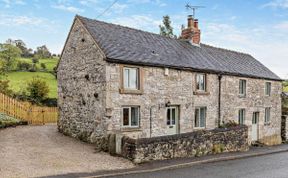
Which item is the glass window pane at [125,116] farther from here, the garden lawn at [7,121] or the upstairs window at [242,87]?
the upstairs window at [242,87]

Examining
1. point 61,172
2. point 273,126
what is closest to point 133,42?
point 61,172

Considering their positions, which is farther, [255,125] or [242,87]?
[255,125]

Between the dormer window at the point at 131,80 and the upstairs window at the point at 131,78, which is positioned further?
the upstairs window at the point at 131,78

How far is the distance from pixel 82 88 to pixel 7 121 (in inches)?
258

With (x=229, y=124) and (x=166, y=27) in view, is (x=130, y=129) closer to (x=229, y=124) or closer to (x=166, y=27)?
(x=229, y=124)

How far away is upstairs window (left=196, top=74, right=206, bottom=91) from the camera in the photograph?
1865cm

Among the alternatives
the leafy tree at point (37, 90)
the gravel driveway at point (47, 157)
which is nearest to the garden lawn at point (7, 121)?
the gravel driveway at point (47, 157)

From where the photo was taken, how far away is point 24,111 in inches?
834

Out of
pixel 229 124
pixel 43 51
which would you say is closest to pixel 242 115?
pixel 229 124

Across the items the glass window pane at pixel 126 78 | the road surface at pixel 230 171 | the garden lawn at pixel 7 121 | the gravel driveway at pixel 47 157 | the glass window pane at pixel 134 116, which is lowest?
the road surface at pixel 230 171

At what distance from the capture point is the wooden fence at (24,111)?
20.5 meters

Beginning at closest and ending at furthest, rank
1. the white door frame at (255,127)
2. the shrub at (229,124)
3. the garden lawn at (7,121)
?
the garden lawn at (7,121)
the shrub at (229,124)
the white door frame at (255,127)

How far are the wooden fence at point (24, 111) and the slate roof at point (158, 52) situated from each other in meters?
8.96

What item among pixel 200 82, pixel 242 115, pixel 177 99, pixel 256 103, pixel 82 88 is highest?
pixel 200 82
